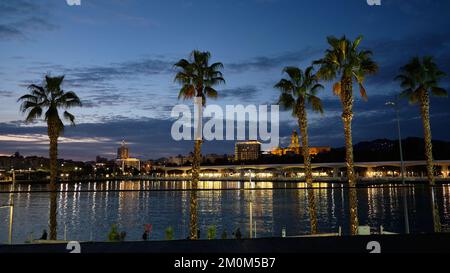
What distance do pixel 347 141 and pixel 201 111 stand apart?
30.8ft

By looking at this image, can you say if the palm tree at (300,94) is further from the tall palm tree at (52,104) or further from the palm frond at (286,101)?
the tall palm tree at (52,104)

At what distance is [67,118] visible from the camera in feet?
87.6

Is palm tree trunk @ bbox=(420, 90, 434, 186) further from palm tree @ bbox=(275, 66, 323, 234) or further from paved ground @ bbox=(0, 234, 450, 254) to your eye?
paved ground @ bbox=(0, 234, 450, 254)

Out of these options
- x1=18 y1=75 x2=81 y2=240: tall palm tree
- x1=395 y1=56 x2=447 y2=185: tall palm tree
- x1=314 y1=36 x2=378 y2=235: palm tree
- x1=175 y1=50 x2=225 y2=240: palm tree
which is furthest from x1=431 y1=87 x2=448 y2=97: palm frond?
x1=18 y1=75 x2=81 y2=240: tall palm tree

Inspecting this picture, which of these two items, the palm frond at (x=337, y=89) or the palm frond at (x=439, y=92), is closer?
the palm frond at (x=337, y=89)

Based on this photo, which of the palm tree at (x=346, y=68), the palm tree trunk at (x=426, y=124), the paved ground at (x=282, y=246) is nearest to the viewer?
the paved ground at (x=282, y=246)

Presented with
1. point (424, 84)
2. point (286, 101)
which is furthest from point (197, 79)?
point (424, 84)

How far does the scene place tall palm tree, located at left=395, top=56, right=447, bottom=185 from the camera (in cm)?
2730

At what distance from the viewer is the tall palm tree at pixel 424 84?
89.6 ft

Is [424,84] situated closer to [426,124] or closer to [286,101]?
[426,124]

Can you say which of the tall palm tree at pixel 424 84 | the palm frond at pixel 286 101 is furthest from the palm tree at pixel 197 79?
the tall palm tree at pixel 424 84

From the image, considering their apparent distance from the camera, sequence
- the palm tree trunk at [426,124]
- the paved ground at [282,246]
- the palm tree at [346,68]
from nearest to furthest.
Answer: the paved ground at [282,246] → the palm tree at [346,68] → the palm tree trunk at [426,124]
